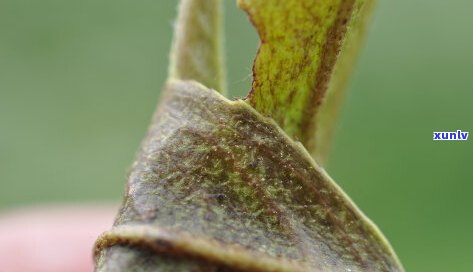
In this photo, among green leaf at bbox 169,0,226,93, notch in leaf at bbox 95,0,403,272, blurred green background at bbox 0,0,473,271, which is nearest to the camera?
notch in leaf at bbox 95,0,403,272

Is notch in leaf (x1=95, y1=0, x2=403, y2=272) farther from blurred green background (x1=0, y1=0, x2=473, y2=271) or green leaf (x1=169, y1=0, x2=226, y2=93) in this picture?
blurred green background (x1=0, y1=0, x2=473, y2=271)

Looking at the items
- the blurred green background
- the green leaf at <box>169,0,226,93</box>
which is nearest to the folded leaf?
the green leaf at <box>169,0,226,93</box>

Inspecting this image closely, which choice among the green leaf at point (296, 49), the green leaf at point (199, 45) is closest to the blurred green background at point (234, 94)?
the green leaf at point (199, 45)

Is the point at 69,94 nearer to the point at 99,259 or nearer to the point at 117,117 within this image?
the point at 117,117

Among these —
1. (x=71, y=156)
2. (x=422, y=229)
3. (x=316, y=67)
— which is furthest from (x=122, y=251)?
(x=71, y=156)

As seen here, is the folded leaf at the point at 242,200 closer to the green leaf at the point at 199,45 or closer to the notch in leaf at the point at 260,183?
the notch in leaf at the point at 260,183

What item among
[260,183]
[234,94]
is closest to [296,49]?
[260,183]
